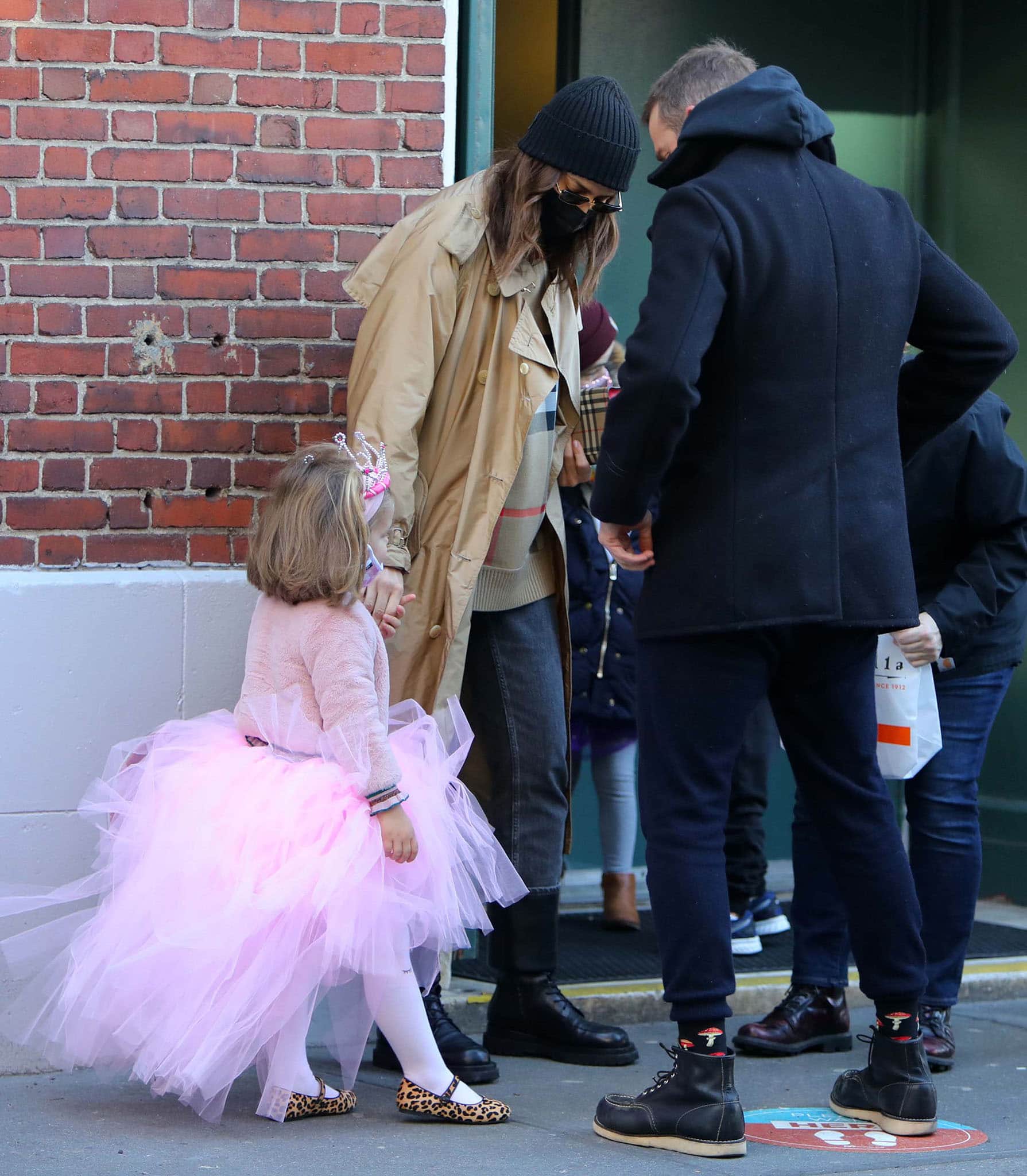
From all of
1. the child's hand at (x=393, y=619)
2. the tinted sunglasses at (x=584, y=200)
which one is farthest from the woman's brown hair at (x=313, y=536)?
the tinted sunglasses at (x=584, y=200)

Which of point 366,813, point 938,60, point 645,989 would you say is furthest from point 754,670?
point 938,60

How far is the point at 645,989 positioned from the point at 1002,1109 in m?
1.08

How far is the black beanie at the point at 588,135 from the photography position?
11.2ft

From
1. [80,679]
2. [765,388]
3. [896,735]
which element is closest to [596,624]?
[896,735]

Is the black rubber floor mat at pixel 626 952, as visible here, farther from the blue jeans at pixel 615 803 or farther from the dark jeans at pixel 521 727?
the dark jeans at pixel 521 727

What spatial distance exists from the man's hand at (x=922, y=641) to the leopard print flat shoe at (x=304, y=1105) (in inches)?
64.8

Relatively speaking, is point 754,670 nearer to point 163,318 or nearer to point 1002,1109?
point 1002,1109

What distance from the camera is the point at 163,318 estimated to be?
3854mm

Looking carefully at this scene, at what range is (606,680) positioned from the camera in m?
5.00

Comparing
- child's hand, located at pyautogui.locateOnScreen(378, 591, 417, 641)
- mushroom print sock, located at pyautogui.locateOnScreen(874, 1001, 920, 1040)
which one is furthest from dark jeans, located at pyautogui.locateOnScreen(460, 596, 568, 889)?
mushroom print sock, located at pyautogui.locateOnScreen(874, 1001, 920, 1040)

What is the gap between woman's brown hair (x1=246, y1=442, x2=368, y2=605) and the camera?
10.3 feet

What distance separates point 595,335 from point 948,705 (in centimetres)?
157

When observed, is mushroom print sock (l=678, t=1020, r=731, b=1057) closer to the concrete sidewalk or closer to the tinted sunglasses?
the concrete sidewalk

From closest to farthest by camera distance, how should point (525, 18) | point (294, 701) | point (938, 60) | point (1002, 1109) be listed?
point (294, 701) → point (1002, 1109) → point (525, 18) → point (938, 60)
